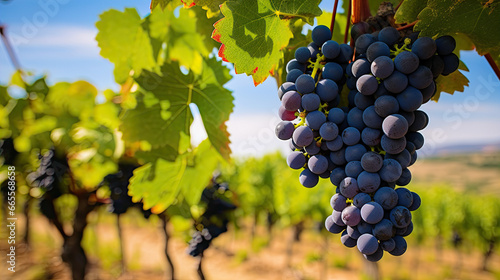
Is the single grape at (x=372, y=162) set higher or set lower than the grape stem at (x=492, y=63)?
lower

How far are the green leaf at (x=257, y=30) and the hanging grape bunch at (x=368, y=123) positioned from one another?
0.23 ft

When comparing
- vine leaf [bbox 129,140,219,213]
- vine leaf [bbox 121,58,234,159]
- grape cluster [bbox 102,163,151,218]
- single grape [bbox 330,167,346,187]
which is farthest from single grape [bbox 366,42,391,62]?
grape cluster [bbox 102,163,151,218]

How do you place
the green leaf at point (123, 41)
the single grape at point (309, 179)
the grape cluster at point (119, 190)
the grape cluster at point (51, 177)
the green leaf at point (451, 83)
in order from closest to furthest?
the single grape at point (309, 179)
the green leaf at point (451, 83)
the green leaf at point (123, 41)
the grape cluster at point (119, 190)
the grape cluster at point (51, 177)

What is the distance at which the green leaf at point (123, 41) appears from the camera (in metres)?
1.33

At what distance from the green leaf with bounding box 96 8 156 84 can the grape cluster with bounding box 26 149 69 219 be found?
64.6 inches

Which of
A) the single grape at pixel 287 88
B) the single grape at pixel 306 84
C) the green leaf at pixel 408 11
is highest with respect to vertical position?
the green leaf at pixel 408 11

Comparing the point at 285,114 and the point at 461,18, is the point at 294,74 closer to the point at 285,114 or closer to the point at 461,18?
the point at 285,114

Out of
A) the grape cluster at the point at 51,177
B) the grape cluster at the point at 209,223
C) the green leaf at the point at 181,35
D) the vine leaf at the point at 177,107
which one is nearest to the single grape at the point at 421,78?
the vine leaf at the point at 177,107

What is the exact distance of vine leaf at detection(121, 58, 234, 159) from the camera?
122 cm

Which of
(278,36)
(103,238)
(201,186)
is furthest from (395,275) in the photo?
(278,36)

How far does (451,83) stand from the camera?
2.77ft

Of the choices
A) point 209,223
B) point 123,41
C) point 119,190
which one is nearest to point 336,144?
point 123,41

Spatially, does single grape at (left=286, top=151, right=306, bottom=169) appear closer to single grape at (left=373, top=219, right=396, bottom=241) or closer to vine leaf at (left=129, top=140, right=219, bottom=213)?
single grape at (left=373, top=219, right=396, bottom=241)

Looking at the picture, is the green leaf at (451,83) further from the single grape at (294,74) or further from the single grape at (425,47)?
the single grape at (294,74)
